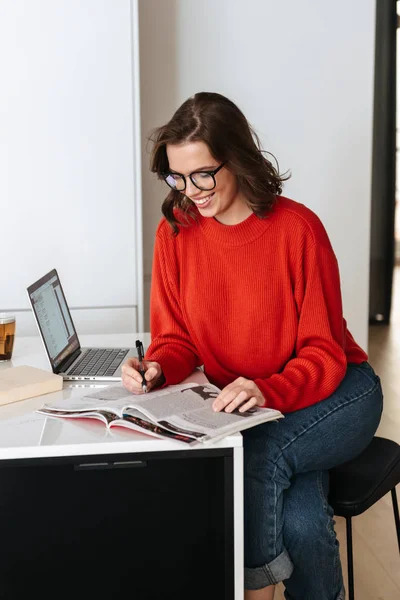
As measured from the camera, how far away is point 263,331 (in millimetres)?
1830

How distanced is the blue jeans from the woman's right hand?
0.23 m

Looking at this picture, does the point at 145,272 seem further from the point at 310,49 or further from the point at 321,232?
the point at 321,232

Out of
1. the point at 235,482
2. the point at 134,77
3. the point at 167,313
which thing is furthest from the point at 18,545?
the point at 134,77

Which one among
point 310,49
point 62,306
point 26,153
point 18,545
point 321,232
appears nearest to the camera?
point 18,545

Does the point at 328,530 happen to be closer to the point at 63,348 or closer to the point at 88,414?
the point at 88,414

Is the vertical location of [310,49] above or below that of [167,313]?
above

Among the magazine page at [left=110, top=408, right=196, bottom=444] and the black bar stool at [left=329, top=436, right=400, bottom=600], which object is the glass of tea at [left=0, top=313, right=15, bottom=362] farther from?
the black bar stool at [left=329, top=436, right=400, bottom=600]

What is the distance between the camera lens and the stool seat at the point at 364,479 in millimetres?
1757

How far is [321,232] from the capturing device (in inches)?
71.9

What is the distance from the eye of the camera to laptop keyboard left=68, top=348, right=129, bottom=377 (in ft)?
6.39

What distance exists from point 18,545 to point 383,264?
4687 mm

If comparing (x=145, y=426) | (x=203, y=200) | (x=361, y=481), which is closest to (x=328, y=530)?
(x=361, y=481)

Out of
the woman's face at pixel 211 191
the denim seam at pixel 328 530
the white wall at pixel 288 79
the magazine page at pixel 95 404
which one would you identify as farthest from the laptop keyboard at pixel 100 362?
the white wall at pixel 288 79

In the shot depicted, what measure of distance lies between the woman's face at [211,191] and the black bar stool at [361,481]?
2.11 ft
